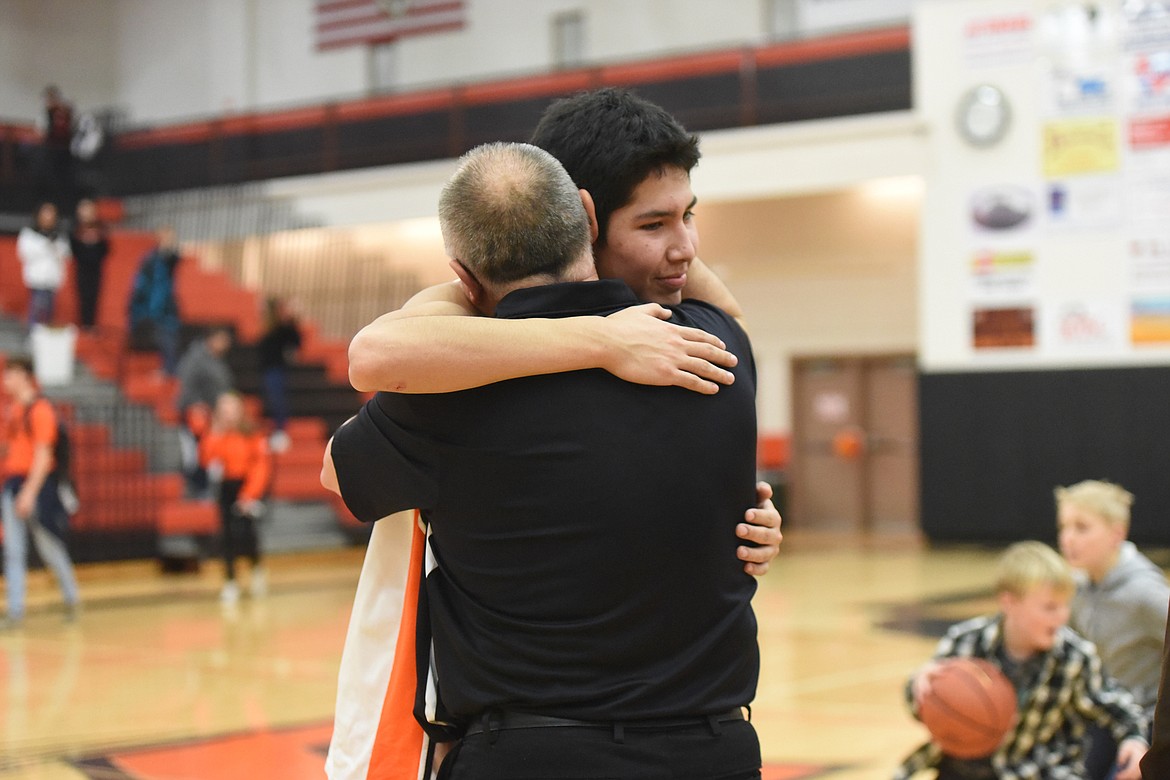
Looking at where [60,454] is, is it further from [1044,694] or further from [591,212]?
[591,212]

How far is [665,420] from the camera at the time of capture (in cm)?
200

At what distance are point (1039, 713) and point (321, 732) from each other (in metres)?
3.81

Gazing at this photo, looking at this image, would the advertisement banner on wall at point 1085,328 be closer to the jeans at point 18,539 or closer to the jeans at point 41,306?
the jeans at point 18,539

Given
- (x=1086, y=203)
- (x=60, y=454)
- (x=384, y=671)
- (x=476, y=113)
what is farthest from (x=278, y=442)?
(x=384, y=671)

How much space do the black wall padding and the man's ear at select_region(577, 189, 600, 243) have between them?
49.0 ft

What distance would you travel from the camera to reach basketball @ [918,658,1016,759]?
13.7ft

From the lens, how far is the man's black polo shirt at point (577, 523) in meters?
1.97

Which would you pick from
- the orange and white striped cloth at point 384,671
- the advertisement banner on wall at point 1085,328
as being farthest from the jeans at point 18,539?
the advertisement banner on wall at point 1085,328

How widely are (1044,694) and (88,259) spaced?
17099 mm

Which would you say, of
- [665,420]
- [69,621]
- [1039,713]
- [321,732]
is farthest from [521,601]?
[69,621]

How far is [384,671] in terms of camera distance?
219 cm

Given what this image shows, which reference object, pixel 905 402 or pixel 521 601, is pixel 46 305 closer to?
pixel 905 402

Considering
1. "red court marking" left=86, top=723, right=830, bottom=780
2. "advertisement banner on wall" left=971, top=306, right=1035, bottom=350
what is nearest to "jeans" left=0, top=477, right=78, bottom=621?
"red court marking" left=86, top=723, right=830, bottom=780

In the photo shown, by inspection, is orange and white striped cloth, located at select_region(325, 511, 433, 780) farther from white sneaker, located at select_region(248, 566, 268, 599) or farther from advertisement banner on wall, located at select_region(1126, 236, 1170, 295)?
advertisement banner on wall, located at select_region(1126, 236, 1170, 295)
